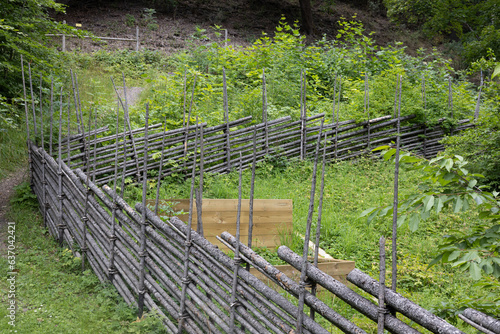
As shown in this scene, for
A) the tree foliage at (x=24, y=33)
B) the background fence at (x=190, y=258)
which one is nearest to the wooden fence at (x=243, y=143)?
the background fence at (x=190, y=258)

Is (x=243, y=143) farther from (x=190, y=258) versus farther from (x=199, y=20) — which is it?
(x=199, y=20)

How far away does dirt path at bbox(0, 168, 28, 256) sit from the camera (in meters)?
5.44

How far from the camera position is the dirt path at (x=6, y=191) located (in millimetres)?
5437

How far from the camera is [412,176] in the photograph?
281 inches

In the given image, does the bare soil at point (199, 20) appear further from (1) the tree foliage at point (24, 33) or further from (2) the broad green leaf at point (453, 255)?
(2) the broad green leaf at point (453, 255)

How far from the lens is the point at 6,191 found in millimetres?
6582

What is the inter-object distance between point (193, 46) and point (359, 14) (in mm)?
14458

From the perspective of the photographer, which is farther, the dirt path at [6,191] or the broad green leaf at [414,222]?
the dirt path at [6,191]

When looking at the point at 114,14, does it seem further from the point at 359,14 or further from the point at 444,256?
the point at 444,256

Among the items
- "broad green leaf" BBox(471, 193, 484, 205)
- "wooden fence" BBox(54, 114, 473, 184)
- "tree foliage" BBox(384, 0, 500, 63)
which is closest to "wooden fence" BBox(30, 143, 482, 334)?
"broad green leaf" BBox(471, 193, 484, 205)

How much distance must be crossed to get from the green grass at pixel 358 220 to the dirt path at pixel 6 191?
66.0 inches

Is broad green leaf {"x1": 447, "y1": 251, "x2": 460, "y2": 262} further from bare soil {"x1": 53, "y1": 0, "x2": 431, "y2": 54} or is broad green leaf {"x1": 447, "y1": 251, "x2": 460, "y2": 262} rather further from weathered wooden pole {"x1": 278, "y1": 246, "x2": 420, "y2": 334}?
bare soil {"x1": 53, "y1": 0, "x2": 431, "y2": 54}

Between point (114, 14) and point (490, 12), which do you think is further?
point (114, 14)

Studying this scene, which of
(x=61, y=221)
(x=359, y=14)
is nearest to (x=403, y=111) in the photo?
(x=61, y=221)
